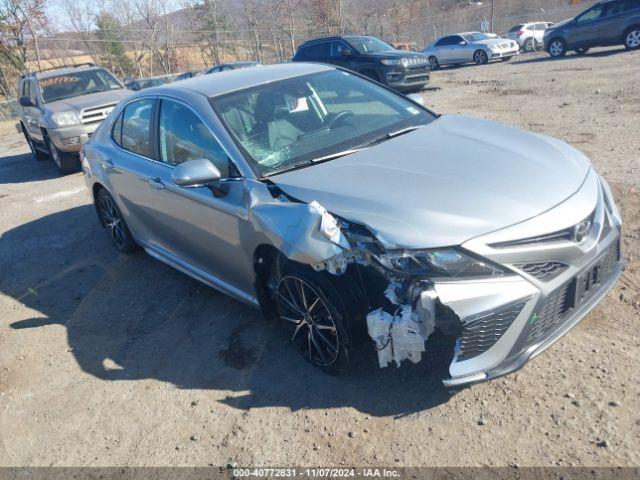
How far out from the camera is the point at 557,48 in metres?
18.8

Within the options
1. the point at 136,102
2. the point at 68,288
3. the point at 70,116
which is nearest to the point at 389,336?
the point at 136,102

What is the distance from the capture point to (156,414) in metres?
3.35

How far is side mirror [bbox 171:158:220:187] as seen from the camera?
3.42 metres

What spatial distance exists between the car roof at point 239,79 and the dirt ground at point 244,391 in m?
1.72

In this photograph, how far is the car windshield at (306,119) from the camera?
363 centimetres

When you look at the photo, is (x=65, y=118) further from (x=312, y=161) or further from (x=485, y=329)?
(x=485, y=329)

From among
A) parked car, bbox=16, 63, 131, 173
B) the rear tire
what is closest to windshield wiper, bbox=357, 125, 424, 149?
parked car, bbox=16, 63, 131, 173

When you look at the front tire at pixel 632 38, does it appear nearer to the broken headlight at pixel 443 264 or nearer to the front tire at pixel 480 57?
the front tire at pixel 480 57

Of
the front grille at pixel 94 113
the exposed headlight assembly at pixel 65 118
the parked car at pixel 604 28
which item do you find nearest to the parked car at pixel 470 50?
the parked car at pixel 604 28

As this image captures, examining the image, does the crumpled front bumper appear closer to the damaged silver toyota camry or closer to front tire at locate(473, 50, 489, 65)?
the damaged silver toyota camry

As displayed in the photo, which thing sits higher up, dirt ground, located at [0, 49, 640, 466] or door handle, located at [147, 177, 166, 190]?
door handle, located at [147, 177, 166, 190]

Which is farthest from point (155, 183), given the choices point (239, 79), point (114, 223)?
point (114, 223)

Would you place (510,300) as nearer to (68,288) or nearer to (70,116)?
(68,288)

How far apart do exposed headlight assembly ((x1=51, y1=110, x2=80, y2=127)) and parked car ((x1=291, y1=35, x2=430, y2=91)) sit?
723cm
